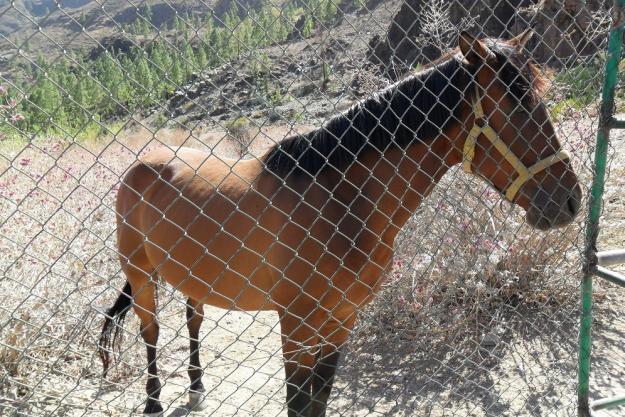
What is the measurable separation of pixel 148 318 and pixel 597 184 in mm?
2825

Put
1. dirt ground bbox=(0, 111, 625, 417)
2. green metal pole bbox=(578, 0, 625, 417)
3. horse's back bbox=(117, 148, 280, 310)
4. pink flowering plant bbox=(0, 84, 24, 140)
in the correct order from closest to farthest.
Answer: green metal pole bbox=(578, 0, 625, 417) → horse's back bbox=(117, 148, 280, 310) → pink flowering plant bbox=(0, 84, 24, 140) → dirt ground bbox=(0, 111, 625, 417)

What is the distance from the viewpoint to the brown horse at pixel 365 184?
87.8 inches

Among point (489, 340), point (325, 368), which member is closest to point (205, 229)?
point (325, 368)

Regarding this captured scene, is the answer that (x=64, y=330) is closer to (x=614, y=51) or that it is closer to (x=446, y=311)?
(x=446, y=311)

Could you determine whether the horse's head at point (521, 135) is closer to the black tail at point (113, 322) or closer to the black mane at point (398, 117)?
the black mane at point (398, 117)

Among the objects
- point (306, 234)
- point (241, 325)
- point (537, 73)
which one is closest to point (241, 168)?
point (306, 234)

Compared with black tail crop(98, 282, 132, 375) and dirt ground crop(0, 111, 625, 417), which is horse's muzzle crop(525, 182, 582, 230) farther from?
black tail crop(98, 282, 132, 375)

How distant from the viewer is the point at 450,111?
2.26 metres

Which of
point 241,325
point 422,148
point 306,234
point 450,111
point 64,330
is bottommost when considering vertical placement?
point 241,325

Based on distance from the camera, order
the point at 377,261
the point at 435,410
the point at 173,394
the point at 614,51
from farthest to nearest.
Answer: the point at 173,394
the point at 435,410
the point at 377,261
the point at 614,51

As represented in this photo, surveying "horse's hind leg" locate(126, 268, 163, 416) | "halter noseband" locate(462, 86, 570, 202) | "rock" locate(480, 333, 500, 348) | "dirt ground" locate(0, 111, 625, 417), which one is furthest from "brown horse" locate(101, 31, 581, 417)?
"rock" locate(480, 333, 500, 348)

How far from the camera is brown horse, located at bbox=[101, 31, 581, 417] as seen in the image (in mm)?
2230

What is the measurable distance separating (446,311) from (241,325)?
182cm

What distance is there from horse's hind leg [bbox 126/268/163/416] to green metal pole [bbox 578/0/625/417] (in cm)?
250
